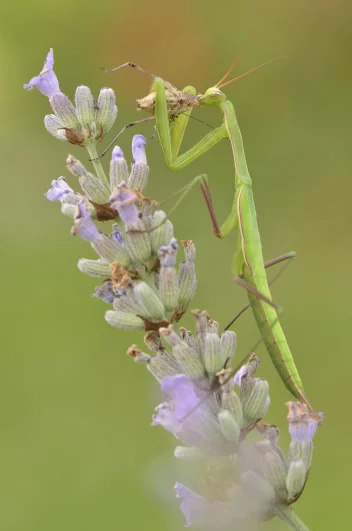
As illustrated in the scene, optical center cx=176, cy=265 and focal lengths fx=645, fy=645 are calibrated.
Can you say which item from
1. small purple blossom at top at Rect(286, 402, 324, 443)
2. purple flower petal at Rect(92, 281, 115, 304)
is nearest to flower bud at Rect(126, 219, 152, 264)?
purple flower petal at Rect(92, 281, 115, 304)

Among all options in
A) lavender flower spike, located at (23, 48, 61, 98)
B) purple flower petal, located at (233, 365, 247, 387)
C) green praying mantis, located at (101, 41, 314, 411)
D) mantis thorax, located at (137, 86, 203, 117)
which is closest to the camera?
purple flower petal, located at (233, 365, 247, 387)

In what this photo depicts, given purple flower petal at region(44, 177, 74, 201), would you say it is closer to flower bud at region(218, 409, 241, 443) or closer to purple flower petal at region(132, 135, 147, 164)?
purple flower petal at region(132, 135, 147, 164)

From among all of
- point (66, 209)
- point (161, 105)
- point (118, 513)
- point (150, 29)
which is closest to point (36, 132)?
point (150, 29)

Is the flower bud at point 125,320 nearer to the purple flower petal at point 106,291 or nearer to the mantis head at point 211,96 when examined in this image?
the purple flower petal at point 106,291

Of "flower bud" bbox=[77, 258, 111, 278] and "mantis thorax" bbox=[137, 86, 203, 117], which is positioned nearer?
"flower bud" bbox=[77, 258, 111, 278]

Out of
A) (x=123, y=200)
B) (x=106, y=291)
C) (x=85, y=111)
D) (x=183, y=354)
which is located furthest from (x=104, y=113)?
(x=183, y=354)

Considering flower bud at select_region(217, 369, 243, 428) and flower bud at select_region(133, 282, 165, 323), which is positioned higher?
flower bud at select_region(133, 282, 165, 323)
